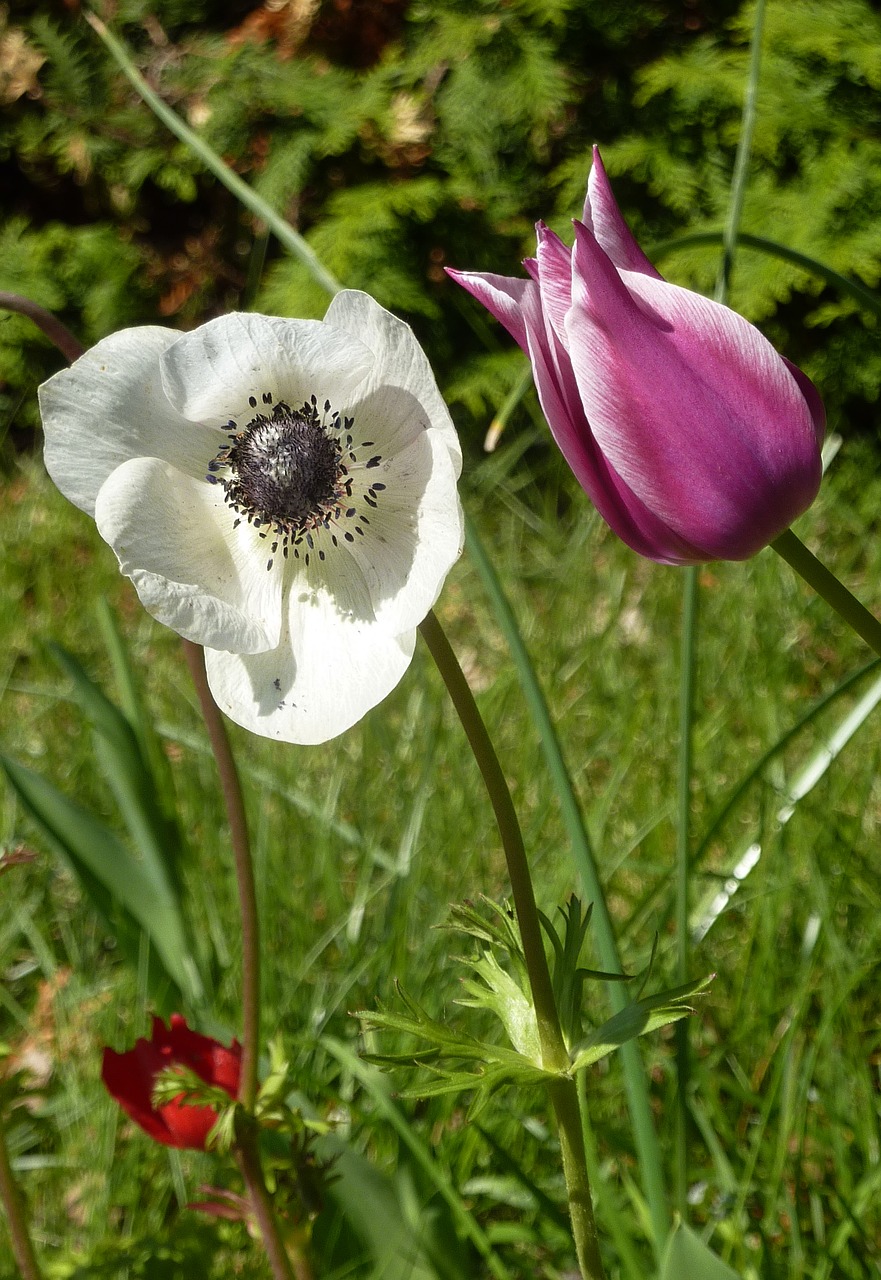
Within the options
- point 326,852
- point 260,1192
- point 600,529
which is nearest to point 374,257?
point 600,529

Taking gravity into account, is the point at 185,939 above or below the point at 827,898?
above

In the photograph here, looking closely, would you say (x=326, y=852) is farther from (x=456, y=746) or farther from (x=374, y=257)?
(x=374, y=257)

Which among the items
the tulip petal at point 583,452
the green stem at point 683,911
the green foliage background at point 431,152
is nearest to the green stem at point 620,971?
the green stem at point 683,911

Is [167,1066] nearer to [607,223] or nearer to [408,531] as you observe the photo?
[408,531]

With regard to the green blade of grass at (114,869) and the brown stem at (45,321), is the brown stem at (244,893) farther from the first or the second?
the green blade of grass at (114,869)

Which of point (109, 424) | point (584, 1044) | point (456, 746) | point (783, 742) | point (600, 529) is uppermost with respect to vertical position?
point (109, 424)

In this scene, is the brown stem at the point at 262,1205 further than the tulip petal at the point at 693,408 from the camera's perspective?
Yes
